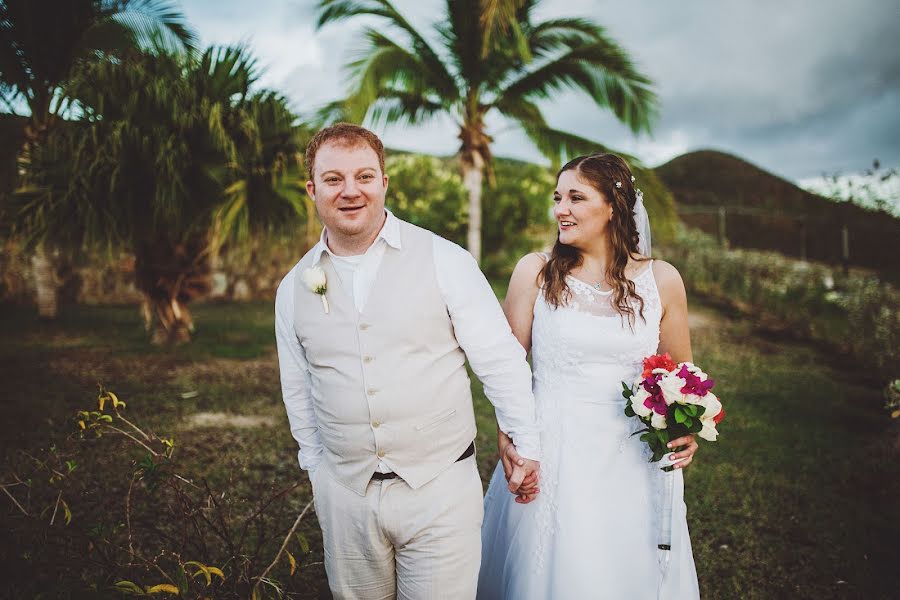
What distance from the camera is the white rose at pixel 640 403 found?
2396 millimetres

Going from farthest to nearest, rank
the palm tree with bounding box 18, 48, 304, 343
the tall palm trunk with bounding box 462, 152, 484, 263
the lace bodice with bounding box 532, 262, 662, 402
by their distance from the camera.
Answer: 1. the tall palm trunk with bounding box 462, 152, 484, 263
2. the palm tree with bounding box 18, 48, 304, 343
3. the lace bodice with bounding box 532, 262, 662, 402

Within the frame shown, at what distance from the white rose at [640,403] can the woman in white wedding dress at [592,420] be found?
220mm

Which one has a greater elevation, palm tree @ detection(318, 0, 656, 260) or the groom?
palm tree @ detection(318, 0, 656, 260)

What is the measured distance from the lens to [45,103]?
8742 millimetres

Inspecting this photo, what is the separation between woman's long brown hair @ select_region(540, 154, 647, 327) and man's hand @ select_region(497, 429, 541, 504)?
2.45ft

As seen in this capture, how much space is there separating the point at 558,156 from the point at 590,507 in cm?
886

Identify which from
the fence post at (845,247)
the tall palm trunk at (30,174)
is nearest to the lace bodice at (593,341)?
the tall palm trunk at (30,174)

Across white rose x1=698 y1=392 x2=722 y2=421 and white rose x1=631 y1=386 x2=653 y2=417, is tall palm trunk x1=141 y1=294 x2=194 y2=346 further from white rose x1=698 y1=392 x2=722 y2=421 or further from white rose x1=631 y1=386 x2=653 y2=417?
white rose x1=698 y1=392 x2=722 y2=421

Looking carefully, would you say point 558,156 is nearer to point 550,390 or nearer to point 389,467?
point 550,390

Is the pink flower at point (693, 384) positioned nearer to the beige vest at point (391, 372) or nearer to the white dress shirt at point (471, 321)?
the white dress shirt at point (471, 321)

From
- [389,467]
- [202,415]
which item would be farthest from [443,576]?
[202,415]

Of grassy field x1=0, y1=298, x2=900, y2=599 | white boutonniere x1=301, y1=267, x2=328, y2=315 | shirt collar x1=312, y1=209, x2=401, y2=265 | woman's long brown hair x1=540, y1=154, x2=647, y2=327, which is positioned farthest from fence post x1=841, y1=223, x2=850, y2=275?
white boutonniere x1=301, y1=267, x2=328, y2=315

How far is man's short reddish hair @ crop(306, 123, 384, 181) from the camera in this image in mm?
2064

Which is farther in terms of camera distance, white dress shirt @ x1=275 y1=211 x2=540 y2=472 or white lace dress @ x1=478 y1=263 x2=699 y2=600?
white lace dress @ x1=478 y1=263 x2=699 y2=600
